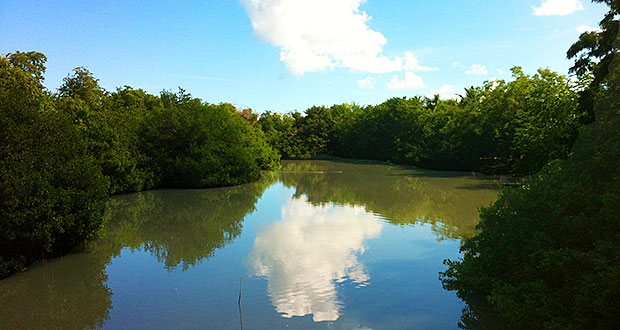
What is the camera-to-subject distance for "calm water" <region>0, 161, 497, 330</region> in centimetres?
750

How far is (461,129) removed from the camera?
1564 inches

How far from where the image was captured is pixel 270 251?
11.9 metres

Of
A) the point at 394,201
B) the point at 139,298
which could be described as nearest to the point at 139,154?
the point at 394,201

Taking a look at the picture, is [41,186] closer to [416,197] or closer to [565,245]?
[565,245]

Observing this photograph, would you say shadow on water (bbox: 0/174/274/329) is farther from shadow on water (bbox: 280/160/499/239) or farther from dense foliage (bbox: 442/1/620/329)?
dense foliage (bbox: 442/1/620/329)

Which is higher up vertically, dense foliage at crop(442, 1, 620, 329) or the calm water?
dense foliage at crop(442, 1, 620, 329)

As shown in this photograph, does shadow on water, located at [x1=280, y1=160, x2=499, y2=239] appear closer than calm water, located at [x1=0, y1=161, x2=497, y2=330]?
Result: No

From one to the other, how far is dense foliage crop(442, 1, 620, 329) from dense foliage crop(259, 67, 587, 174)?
39.5 feet

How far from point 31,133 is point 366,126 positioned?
52.4 meters

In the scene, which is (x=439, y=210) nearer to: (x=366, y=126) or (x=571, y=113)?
(x=571, y=113)

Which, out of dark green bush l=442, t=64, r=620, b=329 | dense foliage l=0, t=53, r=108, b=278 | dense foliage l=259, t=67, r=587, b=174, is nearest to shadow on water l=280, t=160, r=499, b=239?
dense foliage l=259, t=67, r=587, b=174

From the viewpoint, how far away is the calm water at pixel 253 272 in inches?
295

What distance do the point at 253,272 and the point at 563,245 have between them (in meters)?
6.39

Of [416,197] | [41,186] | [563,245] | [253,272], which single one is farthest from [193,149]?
[563,245]
